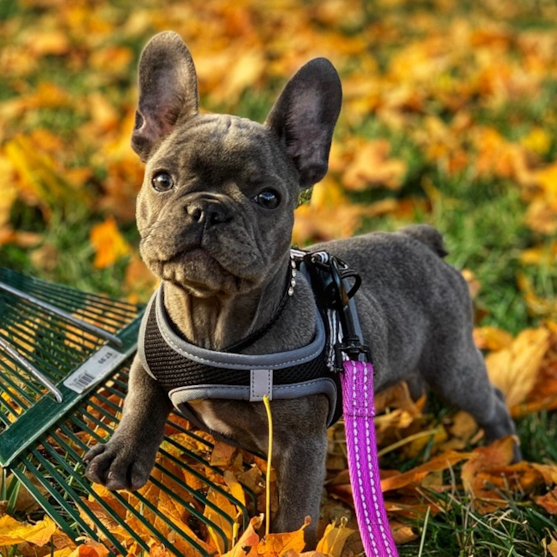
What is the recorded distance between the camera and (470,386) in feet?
10.1

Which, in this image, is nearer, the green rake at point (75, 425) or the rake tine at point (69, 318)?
the green rake at point (75, 425)

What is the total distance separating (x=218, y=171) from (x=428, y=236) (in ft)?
4.05

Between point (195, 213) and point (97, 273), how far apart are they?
7.40 ft

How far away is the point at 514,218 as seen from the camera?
4.76 metres

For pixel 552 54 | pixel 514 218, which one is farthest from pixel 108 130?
pixel 552 54

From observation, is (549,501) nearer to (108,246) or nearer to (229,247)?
(229,247)

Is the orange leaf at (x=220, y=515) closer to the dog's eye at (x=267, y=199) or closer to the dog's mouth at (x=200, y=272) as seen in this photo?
the dog's mouth at (x=200, y=272)

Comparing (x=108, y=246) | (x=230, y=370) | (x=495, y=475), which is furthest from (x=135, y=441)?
(x=108, y=246)

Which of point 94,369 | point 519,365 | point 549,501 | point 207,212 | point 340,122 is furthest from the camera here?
point 340,122

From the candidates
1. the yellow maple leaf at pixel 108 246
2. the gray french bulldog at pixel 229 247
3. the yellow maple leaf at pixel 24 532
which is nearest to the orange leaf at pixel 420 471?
the gray french bulldog at pixel 229 247

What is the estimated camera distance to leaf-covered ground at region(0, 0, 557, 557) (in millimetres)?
2842

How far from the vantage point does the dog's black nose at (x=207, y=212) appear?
6.66ft

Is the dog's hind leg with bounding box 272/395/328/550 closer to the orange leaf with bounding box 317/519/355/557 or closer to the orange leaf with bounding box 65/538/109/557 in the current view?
the orange leaf with bounding box 317/519/355/557

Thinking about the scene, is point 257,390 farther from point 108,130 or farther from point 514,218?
point 108,130
